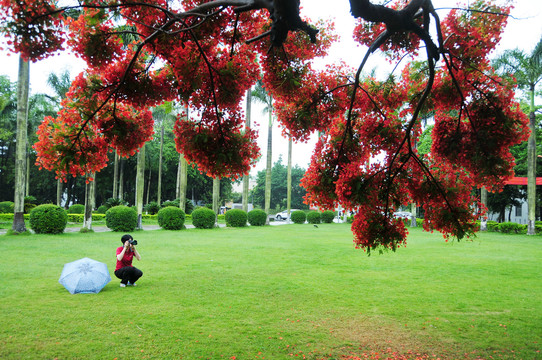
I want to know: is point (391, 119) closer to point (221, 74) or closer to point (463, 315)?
point (221, 74)

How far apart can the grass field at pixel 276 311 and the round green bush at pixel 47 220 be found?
6932 millimetres

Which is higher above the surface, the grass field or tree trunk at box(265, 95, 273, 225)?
tree trunk at box(265, 95, 273, 225)

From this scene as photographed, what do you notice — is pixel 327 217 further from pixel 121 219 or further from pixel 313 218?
pixel 121 219

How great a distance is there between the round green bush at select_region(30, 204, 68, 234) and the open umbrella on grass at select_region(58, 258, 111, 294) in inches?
467

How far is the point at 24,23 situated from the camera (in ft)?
11.0

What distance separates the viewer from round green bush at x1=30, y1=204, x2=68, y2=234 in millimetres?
17141

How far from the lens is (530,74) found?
74.9 feet

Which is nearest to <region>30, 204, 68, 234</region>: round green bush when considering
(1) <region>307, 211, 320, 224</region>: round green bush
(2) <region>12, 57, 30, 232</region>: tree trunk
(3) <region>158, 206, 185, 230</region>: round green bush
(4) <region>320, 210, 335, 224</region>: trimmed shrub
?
(2) <region>12, 57, 30, 232</region>: tree trunk

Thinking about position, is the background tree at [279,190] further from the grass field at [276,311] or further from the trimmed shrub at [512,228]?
the grass field at [276,311]

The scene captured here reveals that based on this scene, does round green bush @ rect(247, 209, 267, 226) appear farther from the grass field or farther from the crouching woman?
the crouching woman

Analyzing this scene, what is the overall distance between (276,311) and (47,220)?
14.9 metres

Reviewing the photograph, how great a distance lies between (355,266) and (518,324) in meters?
4.88

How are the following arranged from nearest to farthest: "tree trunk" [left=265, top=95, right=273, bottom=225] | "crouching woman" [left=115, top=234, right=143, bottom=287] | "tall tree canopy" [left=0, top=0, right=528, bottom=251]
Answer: "tall tree canopy" [left=0, top=0, right=528, bottom=251] → "crouching woman" [left=115, top=234, right=143, bottom=287] → "tree trunk" [left=265, top=95, right=273, bottom=225]

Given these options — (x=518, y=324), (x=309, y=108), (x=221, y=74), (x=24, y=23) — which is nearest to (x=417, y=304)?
(x=518, y=324)
